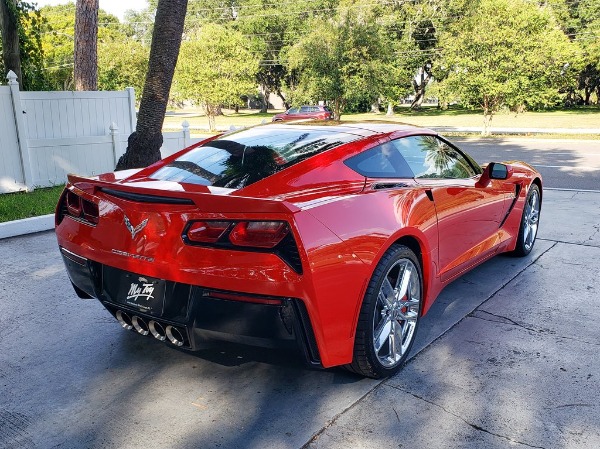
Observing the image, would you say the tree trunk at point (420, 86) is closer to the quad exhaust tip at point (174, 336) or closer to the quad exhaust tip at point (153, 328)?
the quad exhaust tip at point (153, 328)

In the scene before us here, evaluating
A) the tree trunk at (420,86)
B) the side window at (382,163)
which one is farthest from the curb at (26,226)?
the tree trunk at (420,86)

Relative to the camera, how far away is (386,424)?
277 centimetres

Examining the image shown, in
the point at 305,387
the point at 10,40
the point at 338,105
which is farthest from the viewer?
the point at 338,105

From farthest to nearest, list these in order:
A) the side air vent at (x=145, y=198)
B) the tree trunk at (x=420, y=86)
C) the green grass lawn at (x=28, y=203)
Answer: the tree trunk at (x=420, y=86) → the green grass lawn at (x=28, y=203) → the side air vent at (x=145, y=198)

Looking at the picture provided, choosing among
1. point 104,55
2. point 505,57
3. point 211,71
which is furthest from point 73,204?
point 104,55

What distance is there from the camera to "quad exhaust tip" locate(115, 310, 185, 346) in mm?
2830

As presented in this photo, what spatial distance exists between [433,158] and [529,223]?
215 centimetres

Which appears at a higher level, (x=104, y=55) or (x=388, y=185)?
(x=104, y=55)

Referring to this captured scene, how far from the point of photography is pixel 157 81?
8.55m

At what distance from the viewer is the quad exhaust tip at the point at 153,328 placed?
2.83 metres

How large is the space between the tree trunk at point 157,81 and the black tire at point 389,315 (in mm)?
6316

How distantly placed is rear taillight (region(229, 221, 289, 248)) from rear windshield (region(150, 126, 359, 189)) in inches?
16.5

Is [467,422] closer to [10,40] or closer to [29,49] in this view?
[10,40]

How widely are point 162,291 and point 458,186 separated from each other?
95.5 inches
